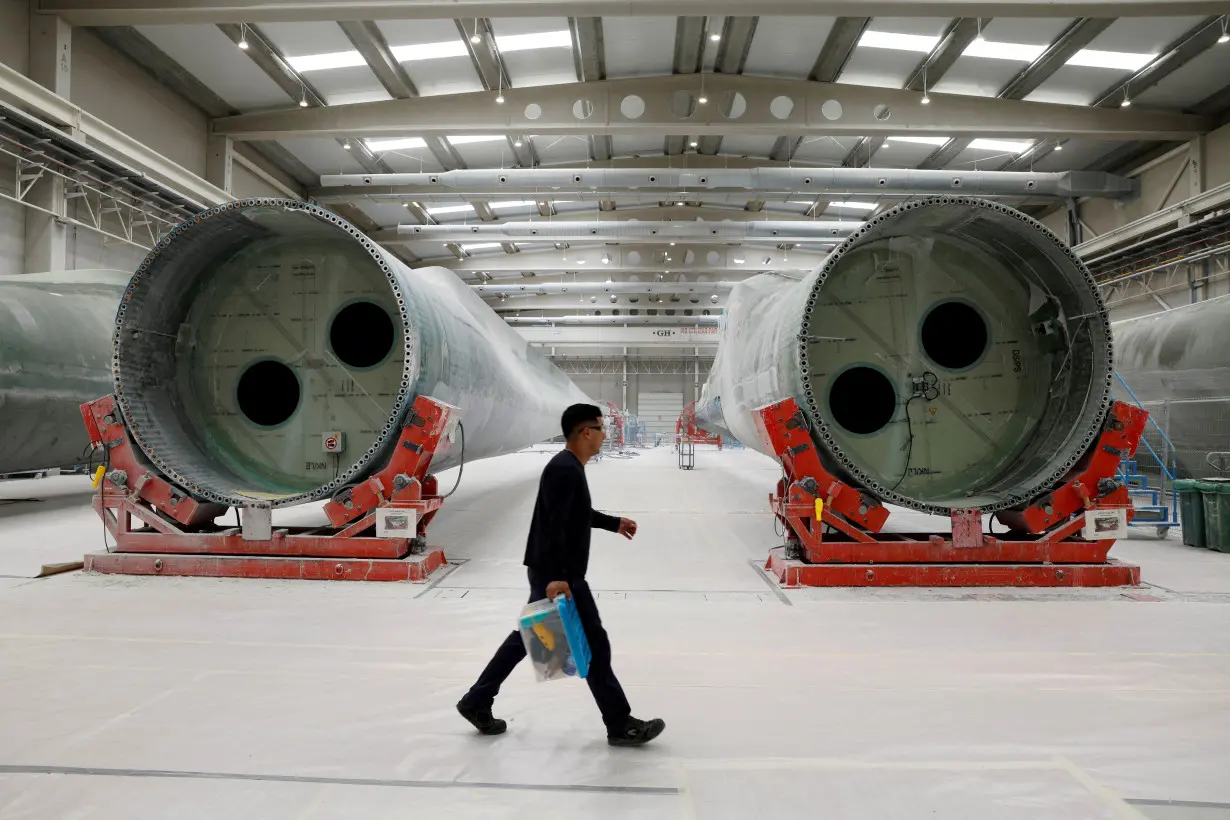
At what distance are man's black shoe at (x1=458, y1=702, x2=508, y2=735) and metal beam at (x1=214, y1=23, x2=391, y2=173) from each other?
34.9ft

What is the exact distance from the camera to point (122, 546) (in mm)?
4449

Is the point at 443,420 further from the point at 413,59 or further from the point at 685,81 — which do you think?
the point at 685,81

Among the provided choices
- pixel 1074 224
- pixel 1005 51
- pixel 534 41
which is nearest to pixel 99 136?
pixel 534 41

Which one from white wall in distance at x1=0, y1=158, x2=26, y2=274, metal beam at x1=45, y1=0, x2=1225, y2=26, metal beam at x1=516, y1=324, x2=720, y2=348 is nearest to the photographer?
metal beam at x1=45, y1=0, x2=1225, y2=26

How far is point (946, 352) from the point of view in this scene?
5445mm

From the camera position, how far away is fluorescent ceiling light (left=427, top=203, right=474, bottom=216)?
17266 mm

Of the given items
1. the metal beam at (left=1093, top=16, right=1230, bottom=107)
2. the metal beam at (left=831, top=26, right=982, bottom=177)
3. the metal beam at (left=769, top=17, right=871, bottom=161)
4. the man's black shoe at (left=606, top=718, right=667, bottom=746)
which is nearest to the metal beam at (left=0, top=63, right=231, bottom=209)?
the man's black shoe at (left=606, top=718, right=667, bottom=746)

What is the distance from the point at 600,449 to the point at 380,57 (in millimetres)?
8707

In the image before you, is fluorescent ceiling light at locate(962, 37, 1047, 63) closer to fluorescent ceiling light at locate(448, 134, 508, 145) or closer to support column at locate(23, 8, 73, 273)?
fluorescent ceiling light at locate(448, 134, 508, 145)

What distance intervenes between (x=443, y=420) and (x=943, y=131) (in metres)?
11.0

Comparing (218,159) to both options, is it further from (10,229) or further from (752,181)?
(752,181)

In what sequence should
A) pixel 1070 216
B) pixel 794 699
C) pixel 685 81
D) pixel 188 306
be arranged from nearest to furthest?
pixel 794 699, pixel 188 306, pixel 685 81, pixel 1070 216

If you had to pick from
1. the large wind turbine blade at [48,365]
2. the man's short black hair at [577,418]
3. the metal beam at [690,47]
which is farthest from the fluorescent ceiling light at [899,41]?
the large wind turbine blade at [48,365]

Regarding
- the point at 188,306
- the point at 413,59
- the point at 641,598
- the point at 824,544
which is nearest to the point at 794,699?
the point at 641,598
